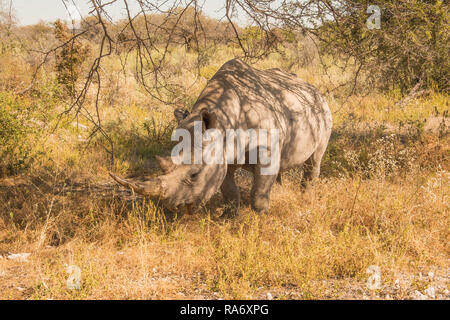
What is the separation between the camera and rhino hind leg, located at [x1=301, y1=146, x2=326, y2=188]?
A: 652cm

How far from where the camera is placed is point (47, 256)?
4.32 m

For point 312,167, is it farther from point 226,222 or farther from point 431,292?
point 431,292

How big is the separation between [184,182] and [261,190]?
4.23 ft

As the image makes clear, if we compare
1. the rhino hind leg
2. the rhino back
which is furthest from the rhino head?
the rhino hind leg

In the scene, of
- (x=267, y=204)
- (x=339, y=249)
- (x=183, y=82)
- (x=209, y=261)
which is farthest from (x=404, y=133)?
(x=183, y=82)

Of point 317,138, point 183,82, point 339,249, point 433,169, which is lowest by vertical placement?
point 339,249

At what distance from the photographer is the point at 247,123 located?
473 cm

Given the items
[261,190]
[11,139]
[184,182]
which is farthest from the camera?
[11,139]

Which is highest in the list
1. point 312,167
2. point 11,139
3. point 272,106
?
point 272,106

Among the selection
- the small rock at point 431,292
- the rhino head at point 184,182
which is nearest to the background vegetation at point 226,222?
the small rock at point 431,292

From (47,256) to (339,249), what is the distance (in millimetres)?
2898

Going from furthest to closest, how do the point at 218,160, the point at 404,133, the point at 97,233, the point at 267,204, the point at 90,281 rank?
the point at 404,133, the point at 267,204, the point at 97,233, the point at 218,160, the point at 90,281

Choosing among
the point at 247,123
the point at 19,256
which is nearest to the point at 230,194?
the point at 247,123

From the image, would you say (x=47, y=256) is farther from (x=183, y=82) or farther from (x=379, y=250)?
(x=183, y=82)
